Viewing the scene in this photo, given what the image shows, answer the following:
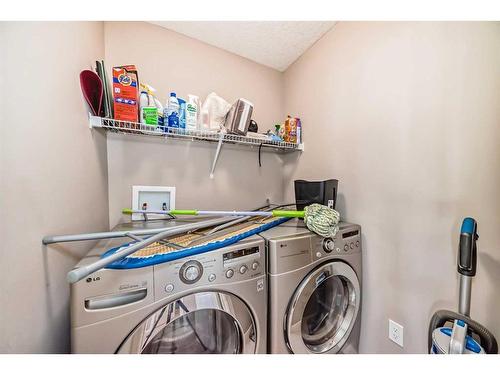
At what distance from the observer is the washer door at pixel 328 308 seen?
3.17 feet

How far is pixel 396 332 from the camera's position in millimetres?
1035

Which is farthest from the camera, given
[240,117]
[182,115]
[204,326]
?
[240,117]

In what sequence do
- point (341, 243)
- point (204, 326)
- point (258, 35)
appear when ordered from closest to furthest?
point (204, 326)
point (341, 243)
point (258, 35)

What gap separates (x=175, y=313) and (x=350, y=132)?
1.49m

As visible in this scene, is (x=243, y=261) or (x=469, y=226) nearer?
(x=469, y=226)

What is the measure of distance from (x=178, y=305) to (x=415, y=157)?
4.48ft

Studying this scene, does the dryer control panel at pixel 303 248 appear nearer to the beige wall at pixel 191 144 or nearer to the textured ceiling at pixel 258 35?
the beige wall at pixel 191 144

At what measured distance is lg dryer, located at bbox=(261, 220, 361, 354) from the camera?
88 cm

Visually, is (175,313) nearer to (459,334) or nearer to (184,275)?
(184,275)

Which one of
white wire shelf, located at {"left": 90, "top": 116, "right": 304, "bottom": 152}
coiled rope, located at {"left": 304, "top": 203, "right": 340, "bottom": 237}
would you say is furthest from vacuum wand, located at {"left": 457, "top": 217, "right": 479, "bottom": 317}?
white wire shelf, located at {"left": 90, "top": 116, "right": 304, "bottom": 152}

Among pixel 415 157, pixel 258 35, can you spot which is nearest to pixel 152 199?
pixel 258 35

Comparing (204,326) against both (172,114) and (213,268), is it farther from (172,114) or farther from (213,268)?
(172,114)
